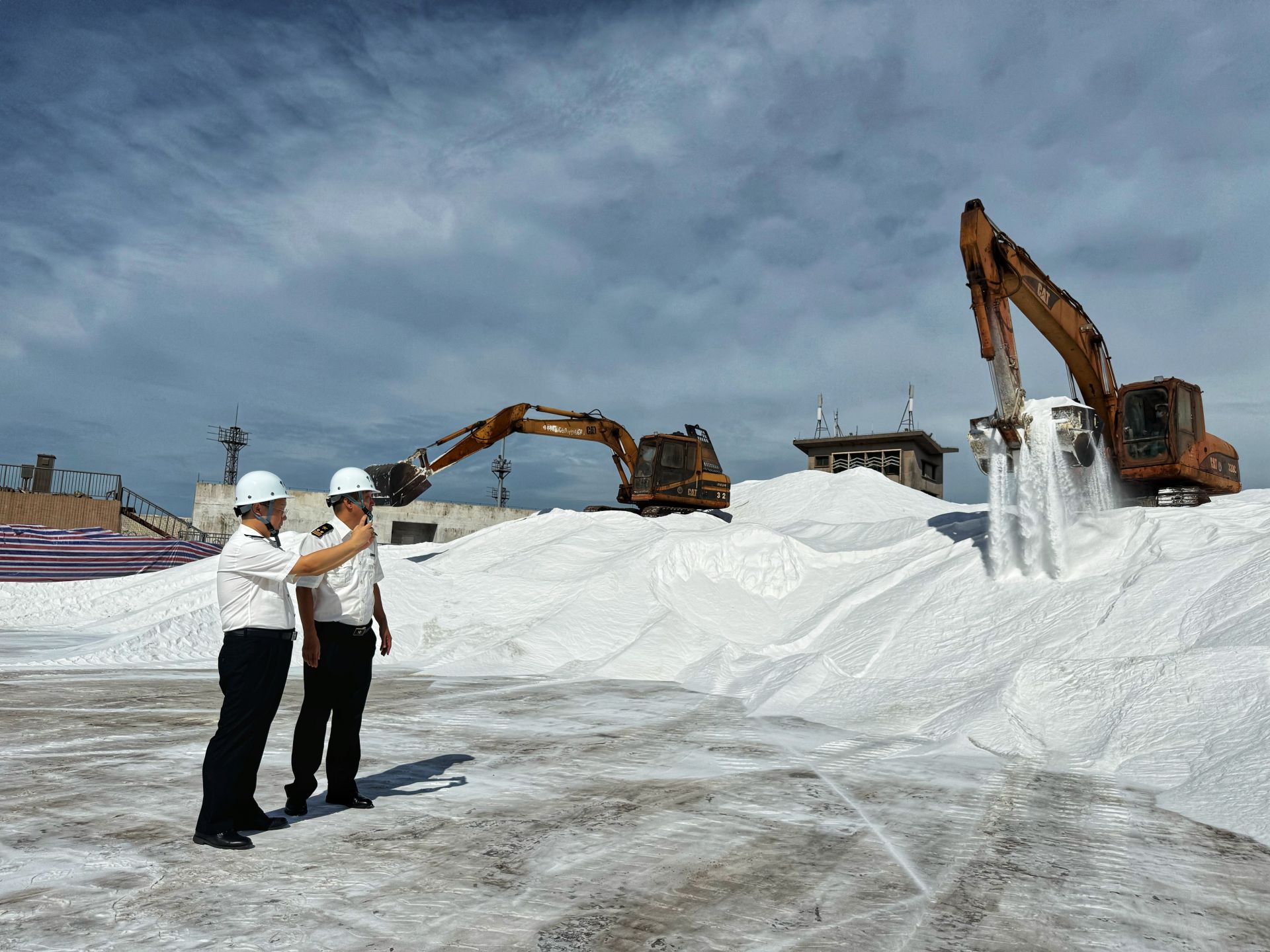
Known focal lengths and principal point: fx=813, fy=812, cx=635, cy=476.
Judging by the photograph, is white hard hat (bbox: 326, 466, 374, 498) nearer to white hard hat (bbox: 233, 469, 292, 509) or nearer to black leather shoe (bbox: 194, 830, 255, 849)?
white hard hat (bbox: 233, 469, 292, 509)

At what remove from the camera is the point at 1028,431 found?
12.8 metres

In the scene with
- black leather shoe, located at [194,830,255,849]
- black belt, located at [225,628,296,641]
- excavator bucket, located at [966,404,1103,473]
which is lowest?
black leather shoe, located at [194,830,255,849]

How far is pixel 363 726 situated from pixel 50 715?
2.86m

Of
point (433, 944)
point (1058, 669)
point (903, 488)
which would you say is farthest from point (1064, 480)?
point (903, 488)

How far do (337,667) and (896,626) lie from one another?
881 centimetres

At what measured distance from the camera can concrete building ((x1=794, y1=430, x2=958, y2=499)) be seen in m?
42.2

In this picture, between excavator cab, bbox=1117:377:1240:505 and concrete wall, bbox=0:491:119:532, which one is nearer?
excavator cab, bbox=1117:377:1240:505

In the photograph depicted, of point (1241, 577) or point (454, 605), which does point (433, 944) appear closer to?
point (1241, 577)

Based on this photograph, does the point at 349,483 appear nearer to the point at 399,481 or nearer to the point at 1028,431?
the point at 1028,431

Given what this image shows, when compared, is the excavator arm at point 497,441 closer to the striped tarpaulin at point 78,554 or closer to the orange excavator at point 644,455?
the orange excavator at point 644,455

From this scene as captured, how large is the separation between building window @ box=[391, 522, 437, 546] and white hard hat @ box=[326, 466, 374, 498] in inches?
1169

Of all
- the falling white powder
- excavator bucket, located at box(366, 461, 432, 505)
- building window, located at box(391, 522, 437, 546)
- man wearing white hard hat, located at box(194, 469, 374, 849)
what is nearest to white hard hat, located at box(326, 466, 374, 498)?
A: man wearing white hard hat, located at box(194, 469, 374, 849)

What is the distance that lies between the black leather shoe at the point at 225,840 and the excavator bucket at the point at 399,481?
15581 mm

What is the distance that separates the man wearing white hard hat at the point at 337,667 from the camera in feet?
14.3
